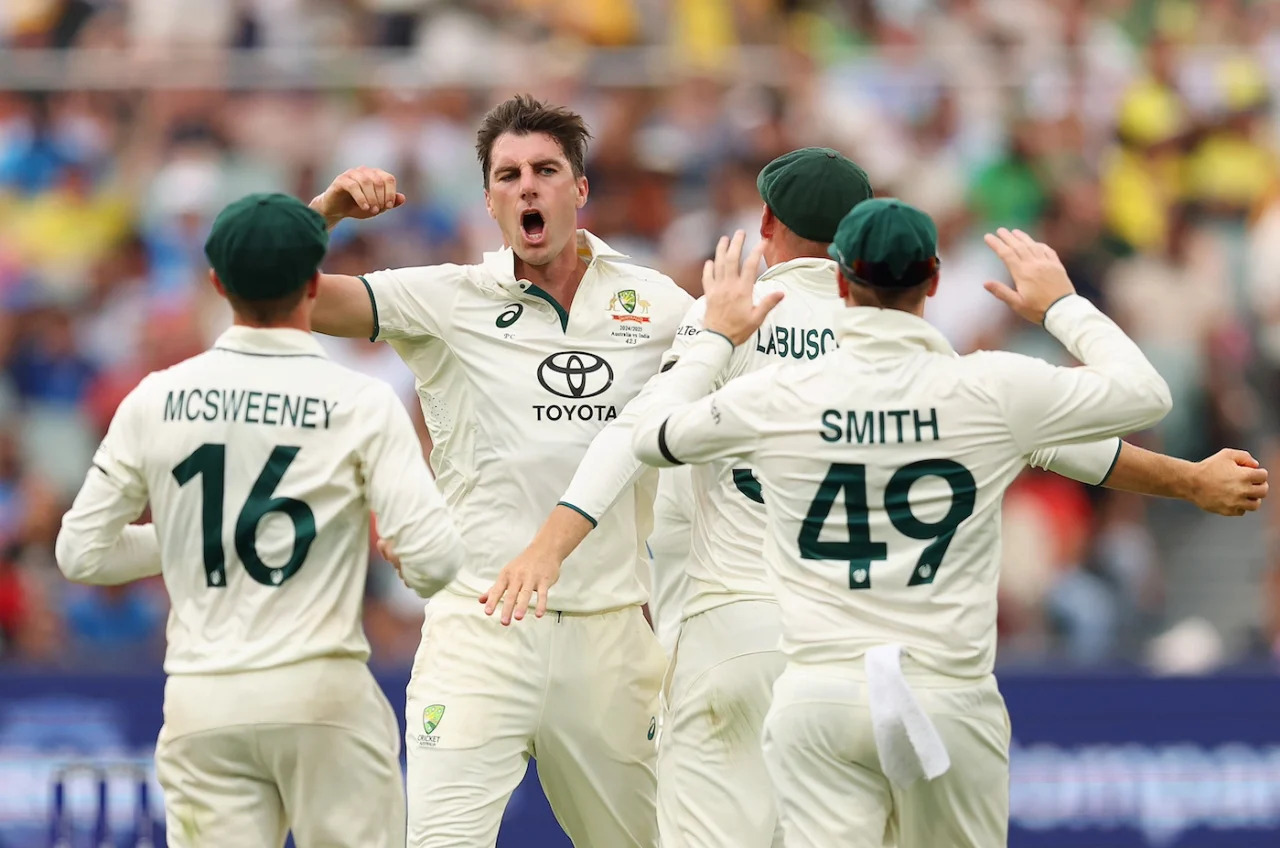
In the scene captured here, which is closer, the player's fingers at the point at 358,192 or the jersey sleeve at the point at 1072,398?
the jersey sleeve at the point at 1072,398

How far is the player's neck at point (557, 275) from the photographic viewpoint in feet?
22.8

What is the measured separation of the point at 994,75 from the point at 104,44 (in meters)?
6.48

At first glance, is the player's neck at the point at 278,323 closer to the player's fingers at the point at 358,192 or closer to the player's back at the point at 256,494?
the player's back at the point at 256,494

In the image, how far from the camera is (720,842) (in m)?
6.37

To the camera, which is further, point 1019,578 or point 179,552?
point 1019,578

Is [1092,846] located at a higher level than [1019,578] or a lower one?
lower

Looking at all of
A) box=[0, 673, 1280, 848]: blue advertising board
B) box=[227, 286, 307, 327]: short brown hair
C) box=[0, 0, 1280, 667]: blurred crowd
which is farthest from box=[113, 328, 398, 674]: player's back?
box=[0, 0, 1280, 667]: blurred crowd

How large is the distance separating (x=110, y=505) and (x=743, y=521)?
2102 mm

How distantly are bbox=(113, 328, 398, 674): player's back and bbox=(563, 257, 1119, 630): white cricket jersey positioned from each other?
47.7 inches

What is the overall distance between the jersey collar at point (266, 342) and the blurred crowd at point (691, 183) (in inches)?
270

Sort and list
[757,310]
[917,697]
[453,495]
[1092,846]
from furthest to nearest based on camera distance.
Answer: [1092,846] → [453,495] → [757,310] → [917,697]

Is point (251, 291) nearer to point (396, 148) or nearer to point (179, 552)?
point (179, 552)

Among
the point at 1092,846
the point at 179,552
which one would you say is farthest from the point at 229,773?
the point at 1092,846

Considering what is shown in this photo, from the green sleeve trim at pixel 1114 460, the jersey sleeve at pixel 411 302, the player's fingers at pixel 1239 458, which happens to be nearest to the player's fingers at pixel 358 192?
the jersey sleeve at pixel 411 302
